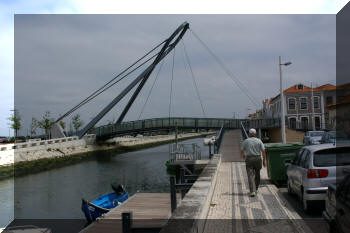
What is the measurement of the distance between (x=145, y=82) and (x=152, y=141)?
176 ft

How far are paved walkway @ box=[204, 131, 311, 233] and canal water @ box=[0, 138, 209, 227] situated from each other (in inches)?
457

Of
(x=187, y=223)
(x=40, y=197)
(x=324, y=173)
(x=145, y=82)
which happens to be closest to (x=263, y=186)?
(x=324, y=173)

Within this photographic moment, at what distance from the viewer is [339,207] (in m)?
4.55

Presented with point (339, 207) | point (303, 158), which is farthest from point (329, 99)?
point (339, 207)

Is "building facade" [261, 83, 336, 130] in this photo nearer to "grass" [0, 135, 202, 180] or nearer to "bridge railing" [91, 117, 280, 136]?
"bridge railing" [91, 117, 280, 136]

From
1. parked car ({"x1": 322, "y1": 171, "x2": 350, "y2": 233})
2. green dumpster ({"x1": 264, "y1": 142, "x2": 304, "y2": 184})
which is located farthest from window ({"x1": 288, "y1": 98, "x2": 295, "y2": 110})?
parked car ({"x1": 322, "y1": 171, "x2": 350, "y2": 233})

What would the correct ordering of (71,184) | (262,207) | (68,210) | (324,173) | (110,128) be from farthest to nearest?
(110,128), (71,184), (68,210), (262,207), (324,173)

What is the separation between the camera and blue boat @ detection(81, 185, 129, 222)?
51.0ft

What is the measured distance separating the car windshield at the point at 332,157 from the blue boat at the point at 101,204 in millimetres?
10739

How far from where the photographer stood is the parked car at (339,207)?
425 cm

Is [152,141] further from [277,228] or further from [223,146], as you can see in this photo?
[277,228]

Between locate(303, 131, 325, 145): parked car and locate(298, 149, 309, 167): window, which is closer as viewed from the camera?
locate(298, 149, 309, 167): window

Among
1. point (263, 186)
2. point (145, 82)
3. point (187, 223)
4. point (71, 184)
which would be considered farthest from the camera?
point (145, 82)

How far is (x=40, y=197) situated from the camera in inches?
969
